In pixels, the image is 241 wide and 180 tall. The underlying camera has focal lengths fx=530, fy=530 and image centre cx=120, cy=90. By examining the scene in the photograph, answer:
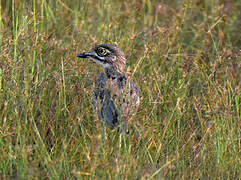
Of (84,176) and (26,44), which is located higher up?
(26,44)

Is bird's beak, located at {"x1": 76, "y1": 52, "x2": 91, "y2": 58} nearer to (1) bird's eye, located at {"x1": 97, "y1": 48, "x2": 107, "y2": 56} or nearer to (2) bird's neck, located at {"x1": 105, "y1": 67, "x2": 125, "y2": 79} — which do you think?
(1) bird's eye, located at {"x1": 97, "y1": 48, "x2": 107, "y2": 56}

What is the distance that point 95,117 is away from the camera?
4.05m

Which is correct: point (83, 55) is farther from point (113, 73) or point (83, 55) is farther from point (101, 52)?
point (113, 73)

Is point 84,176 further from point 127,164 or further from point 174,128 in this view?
point 174,128

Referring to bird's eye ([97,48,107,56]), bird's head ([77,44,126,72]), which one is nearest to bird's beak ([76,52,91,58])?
bird's head ([77,44,126,72])

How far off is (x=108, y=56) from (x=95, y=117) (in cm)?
170

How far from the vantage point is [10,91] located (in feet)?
15.0

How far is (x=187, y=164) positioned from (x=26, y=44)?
1.77 meters

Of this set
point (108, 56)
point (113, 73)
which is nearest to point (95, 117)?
point (113, 73)

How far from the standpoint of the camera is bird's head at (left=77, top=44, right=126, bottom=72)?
221 inches

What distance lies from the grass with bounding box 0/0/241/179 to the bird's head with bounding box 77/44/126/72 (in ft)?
0.50

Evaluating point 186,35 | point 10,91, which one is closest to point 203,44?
point 186,35

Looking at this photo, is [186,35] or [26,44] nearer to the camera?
[26,44]

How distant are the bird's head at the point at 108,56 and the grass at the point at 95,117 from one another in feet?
0.50
